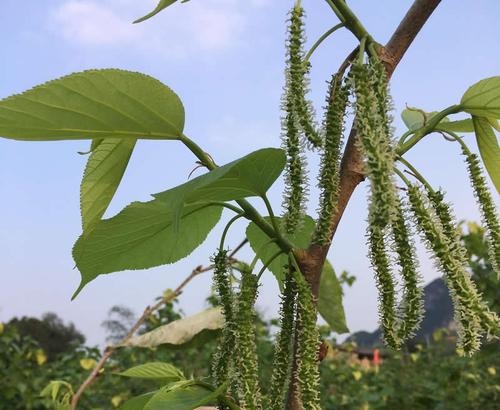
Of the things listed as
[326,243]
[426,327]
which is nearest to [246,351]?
[326,243]

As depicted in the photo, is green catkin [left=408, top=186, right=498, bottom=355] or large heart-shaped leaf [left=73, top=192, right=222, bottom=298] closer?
green catkin [left=408, top=186, right=498, bottom=355]

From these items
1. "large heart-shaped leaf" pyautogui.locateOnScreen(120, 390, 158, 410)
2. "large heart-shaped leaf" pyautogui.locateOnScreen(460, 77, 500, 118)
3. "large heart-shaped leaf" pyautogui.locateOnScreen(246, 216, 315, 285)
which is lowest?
"large heart-shaped leaf" pyautogui.locateOnScreen(120, 390, 158, 410)

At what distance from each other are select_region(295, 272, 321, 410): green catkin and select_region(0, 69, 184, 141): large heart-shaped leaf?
0.29 m

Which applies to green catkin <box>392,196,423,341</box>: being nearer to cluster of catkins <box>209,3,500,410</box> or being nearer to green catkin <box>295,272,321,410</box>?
cluster of catkins <box>209,3,500,410</box>

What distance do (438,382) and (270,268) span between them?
117 inches

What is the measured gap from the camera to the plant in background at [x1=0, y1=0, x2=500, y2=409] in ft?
2.68

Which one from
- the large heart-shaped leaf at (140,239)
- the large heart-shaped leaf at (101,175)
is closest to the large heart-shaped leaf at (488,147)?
the large heart-shaped leaf at (140,239)

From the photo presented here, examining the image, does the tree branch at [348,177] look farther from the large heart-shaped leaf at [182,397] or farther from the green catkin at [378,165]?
the large heart-shaped leaf at [182,397]

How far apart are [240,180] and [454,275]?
29cm

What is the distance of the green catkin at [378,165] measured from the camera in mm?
754

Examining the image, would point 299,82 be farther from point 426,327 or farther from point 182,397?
point 426,327

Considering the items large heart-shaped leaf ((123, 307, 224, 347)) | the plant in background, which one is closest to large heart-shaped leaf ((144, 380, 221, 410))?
the plant in background

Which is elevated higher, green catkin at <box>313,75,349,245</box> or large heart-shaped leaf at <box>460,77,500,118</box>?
large heart-shaped leaf at <box>460,77,500,118</box>

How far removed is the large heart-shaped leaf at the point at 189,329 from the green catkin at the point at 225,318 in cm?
67
